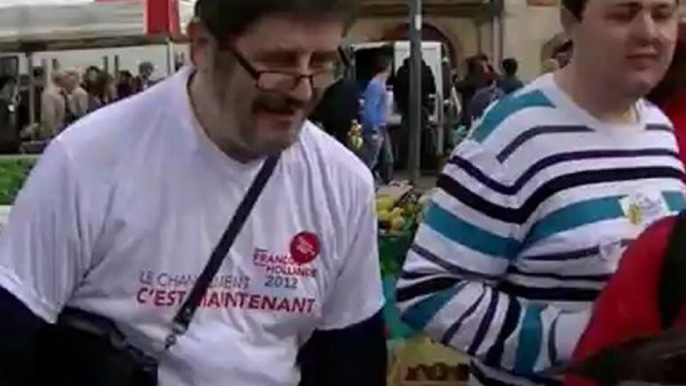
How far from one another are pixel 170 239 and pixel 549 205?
29.8 inches

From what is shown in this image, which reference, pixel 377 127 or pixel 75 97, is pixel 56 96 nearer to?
pixel 75 97

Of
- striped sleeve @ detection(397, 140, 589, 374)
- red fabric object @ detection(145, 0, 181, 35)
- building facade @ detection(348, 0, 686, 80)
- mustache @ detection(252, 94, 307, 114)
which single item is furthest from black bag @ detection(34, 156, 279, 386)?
building facade @ detection(348, 0, 686, 80)

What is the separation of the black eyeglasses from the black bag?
20cm

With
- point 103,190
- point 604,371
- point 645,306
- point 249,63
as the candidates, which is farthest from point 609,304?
point 103,190

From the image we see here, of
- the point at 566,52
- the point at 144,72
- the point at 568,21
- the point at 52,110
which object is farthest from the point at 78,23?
the point at 568,21

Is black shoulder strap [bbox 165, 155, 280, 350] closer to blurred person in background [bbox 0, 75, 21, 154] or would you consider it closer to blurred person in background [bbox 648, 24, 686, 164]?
blurred person in background [bbox 648, 24, 686, 164]

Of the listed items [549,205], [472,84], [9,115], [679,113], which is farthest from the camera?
[472,84]

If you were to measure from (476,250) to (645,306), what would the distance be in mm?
775

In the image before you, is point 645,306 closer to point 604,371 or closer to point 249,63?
point 604,371

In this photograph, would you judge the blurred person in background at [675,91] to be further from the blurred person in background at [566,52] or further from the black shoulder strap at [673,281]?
the black shoulder strap at [673,281]

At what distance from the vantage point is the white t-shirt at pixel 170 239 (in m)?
2.59

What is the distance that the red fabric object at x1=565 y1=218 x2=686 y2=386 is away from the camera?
7.37 feet

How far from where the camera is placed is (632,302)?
2291 millimetres

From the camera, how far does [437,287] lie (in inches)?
120
